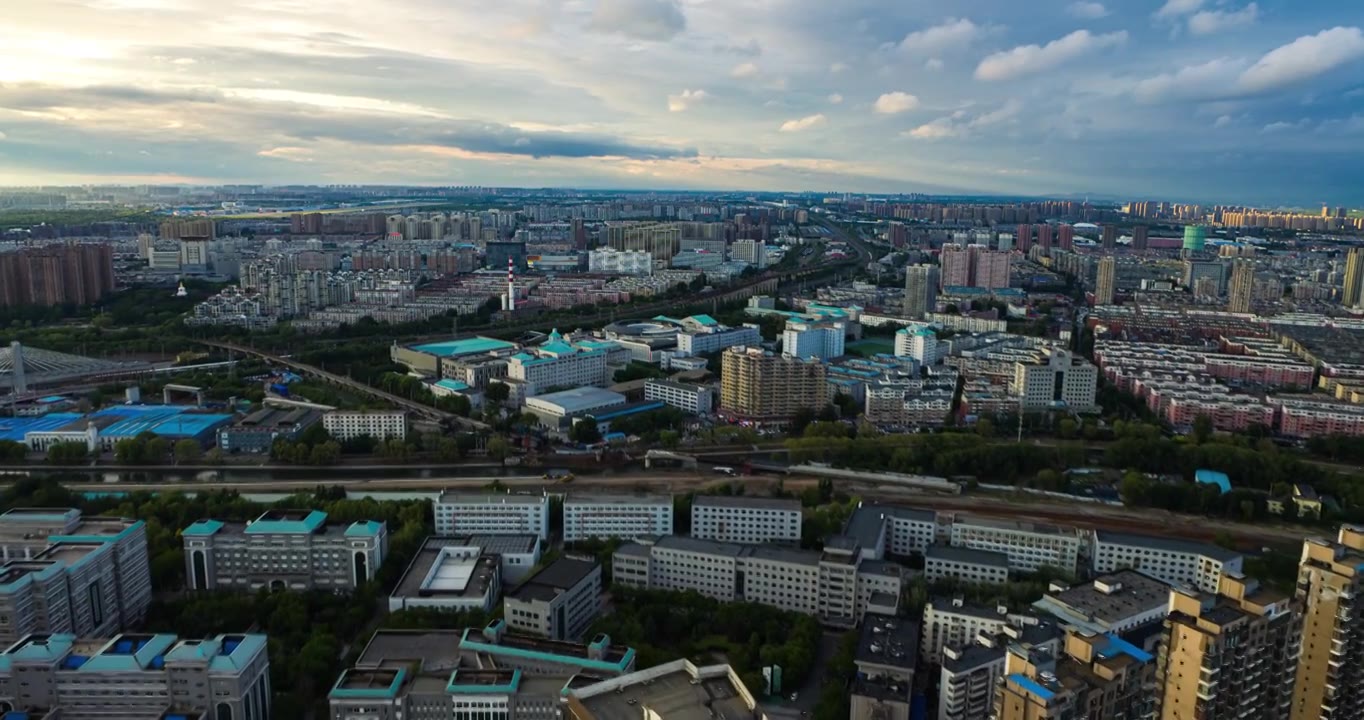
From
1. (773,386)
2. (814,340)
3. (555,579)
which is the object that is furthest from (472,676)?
(814,340)

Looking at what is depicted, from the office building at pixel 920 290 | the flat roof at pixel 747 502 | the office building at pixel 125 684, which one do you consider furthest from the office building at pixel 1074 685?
the office building at pixel 920 290

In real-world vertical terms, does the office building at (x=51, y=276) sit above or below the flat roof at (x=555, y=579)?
above

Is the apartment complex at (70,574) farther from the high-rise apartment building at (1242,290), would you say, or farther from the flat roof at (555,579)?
the high-rise apartment building at (1242,290)

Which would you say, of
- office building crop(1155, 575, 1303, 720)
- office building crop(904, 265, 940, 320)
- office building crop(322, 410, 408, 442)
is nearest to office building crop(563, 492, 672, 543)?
office building crop(322, 410, 408, 442)

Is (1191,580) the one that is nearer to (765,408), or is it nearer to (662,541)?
(662,541)

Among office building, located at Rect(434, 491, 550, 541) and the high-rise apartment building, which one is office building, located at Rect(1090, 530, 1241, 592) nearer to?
office building, located at Rect(434, 491, 550, 541)

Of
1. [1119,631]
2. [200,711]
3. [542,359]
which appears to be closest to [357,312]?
[542,359]

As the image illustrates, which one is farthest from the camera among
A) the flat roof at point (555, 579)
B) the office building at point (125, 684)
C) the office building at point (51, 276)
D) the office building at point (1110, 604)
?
the office building at point (51, 276)
